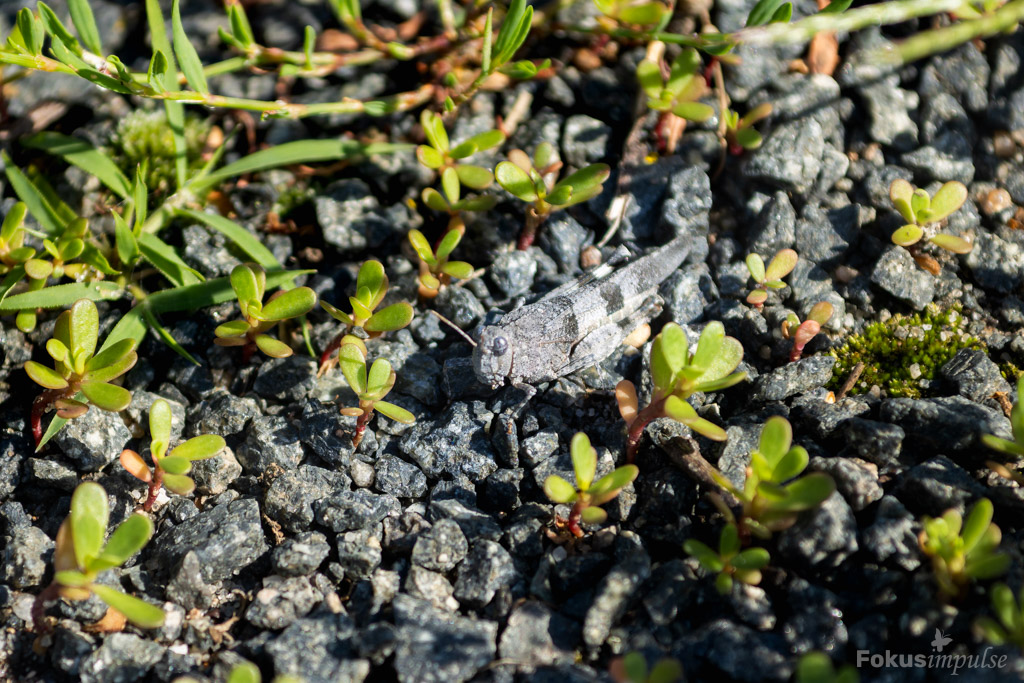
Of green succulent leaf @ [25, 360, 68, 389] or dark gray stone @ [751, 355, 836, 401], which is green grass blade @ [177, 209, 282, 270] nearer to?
green succulent leaf @ [25, 360, 68, 389]

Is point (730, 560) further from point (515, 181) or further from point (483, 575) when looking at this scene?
point (515, 181)

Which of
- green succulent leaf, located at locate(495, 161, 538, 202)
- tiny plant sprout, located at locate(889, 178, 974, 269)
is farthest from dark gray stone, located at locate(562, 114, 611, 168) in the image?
tiny plant sprout, located at locate(889, 178, 974, 269)

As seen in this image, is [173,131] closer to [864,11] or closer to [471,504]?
[471,504]

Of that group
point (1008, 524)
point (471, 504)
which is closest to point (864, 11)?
point (1008, 524)

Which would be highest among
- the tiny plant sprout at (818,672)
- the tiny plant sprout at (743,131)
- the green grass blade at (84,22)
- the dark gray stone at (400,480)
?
the green grass blade at (84,22)

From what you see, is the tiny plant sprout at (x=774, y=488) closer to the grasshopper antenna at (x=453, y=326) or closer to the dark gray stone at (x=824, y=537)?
the dark gray stone at (x=824, y=537)

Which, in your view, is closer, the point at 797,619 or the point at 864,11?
the point at 797,619

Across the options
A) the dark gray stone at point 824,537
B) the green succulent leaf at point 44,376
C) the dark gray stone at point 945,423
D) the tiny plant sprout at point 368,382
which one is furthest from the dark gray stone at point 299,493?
the dark gray stone at point 945,423
